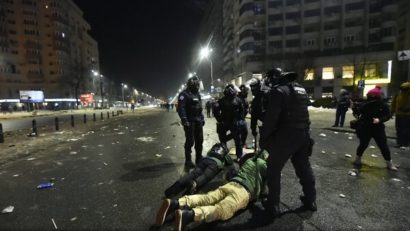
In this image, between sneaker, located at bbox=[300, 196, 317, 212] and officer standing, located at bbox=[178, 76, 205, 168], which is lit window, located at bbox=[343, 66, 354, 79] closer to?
officer standing, located at bbox=[178, 76, 205, 168]

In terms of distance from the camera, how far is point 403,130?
792cm

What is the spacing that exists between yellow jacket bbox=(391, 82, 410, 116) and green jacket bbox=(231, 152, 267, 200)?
6.38 m

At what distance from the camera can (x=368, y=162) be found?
622cm

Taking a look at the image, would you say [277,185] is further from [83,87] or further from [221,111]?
[83,87]

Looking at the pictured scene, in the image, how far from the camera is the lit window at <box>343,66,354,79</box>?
53.8m

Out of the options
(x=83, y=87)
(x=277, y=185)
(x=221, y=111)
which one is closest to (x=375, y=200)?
(x=277, y=185)

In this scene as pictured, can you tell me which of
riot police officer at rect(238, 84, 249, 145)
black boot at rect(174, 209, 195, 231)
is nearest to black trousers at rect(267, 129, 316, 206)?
black boot at rect(174, 209, 195, 231)

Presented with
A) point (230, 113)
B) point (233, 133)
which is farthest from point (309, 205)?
point (230, 113)

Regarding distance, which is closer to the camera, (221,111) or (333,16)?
(221,111)

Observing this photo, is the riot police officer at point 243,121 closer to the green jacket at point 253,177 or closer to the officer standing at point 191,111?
the officer standing at point 191,111

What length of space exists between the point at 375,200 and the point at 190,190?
2.92 m

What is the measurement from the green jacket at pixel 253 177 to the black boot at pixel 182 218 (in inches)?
35.9

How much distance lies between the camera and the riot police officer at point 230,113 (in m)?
6.10

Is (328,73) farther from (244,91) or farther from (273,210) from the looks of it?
(273,210)
